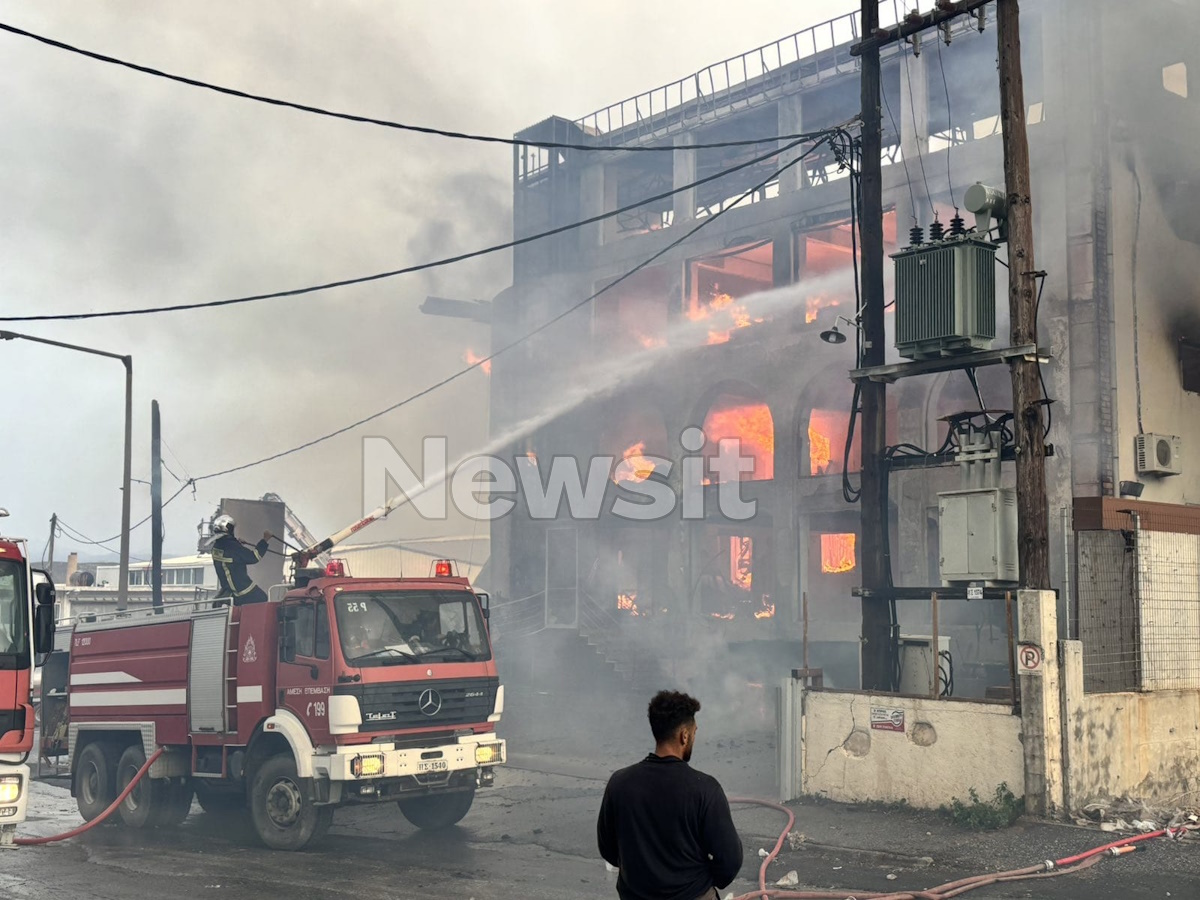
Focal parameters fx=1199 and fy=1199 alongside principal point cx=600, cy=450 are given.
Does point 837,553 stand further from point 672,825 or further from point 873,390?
point 672,825

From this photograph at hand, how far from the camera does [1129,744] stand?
37.9 feet

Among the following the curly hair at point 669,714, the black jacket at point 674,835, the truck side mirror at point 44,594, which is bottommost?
the black jacket at point 674,835

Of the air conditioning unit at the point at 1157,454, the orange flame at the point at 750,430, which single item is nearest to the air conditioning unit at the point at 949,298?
the air conditioning unit at the point at 1157,454

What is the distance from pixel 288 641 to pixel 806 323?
1805cm

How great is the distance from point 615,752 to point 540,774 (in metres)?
2.70

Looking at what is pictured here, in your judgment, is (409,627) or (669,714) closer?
(669,714)

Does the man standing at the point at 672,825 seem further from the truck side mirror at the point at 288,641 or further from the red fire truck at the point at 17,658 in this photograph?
the truck side mirror at the point at 288,641

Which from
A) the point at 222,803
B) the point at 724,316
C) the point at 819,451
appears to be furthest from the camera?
the point at 724,316

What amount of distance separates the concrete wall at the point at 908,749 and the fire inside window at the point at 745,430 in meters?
16.3

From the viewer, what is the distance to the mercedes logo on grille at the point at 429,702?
37.3ft

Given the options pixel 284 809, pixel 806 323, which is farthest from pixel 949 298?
pixel 806 323

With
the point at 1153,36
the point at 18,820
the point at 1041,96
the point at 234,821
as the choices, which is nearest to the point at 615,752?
the point at 234,821

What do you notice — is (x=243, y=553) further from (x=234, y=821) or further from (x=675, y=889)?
(x=675, y=889)

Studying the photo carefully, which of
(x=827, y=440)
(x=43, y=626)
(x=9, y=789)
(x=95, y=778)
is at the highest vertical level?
(x=827, y=440)
